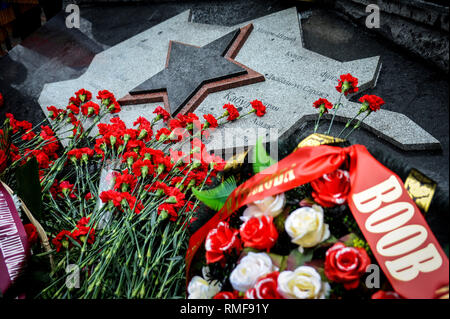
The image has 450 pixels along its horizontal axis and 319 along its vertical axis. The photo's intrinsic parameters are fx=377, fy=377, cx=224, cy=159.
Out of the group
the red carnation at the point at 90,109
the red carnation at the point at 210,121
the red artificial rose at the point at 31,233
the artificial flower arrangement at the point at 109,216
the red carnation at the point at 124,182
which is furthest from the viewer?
the red carnation at the point at 90,109

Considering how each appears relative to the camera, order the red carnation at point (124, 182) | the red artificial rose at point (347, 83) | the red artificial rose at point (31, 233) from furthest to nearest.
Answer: the red artificial rose at point (347, 83)
the red carnation at point (124, 182)
the red artificial rose at point (31, 233)

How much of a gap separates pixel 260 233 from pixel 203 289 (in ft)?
0.97

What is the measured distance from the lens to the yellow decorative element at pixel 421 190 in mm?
1187

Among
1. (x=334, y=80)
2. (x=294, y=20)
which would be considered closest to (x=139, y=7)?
(x=294, y=20)

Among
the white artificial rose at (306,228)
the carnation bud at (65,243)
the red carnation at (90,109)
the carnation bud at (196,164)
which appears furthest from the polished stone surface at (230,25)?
the carnation bud at (65,243)

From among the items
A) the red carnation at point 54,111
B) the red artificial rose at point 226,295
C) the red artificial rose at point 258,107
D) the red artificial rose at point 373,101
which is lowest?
the red carnation at point 54,111

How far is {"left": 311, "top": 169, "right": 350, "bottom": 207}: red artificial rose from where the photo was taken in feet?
4.01

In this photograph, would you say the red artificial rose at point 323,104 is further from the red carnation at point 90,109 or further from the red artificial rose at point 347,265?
the red carnation at point 90,109

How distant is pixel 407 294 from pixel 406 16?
2295mm

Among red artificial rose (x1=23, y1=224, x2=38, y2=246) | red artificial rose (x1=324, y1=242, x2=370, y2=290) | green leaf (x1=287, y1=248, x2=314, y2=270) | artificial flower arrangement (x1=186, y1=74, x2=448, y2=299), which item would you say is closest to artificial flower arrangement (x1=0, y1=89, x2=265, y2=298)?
red artificial rose (x1=23, y1=224, x2=38, y2=246)

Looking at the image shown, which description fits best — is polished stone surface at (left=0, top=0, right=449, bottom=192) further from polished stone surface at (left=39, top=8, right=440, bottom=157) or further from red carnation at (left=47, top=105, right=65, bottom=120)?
red carnation at (left=47, top=105, right=65, bottom=120)

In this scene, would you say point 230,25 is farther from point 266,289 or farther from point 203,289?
point 266,289

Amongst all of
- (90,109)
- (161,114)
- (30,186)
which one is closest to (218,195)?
(30,186)

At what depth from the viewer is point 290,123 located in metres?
2.53
